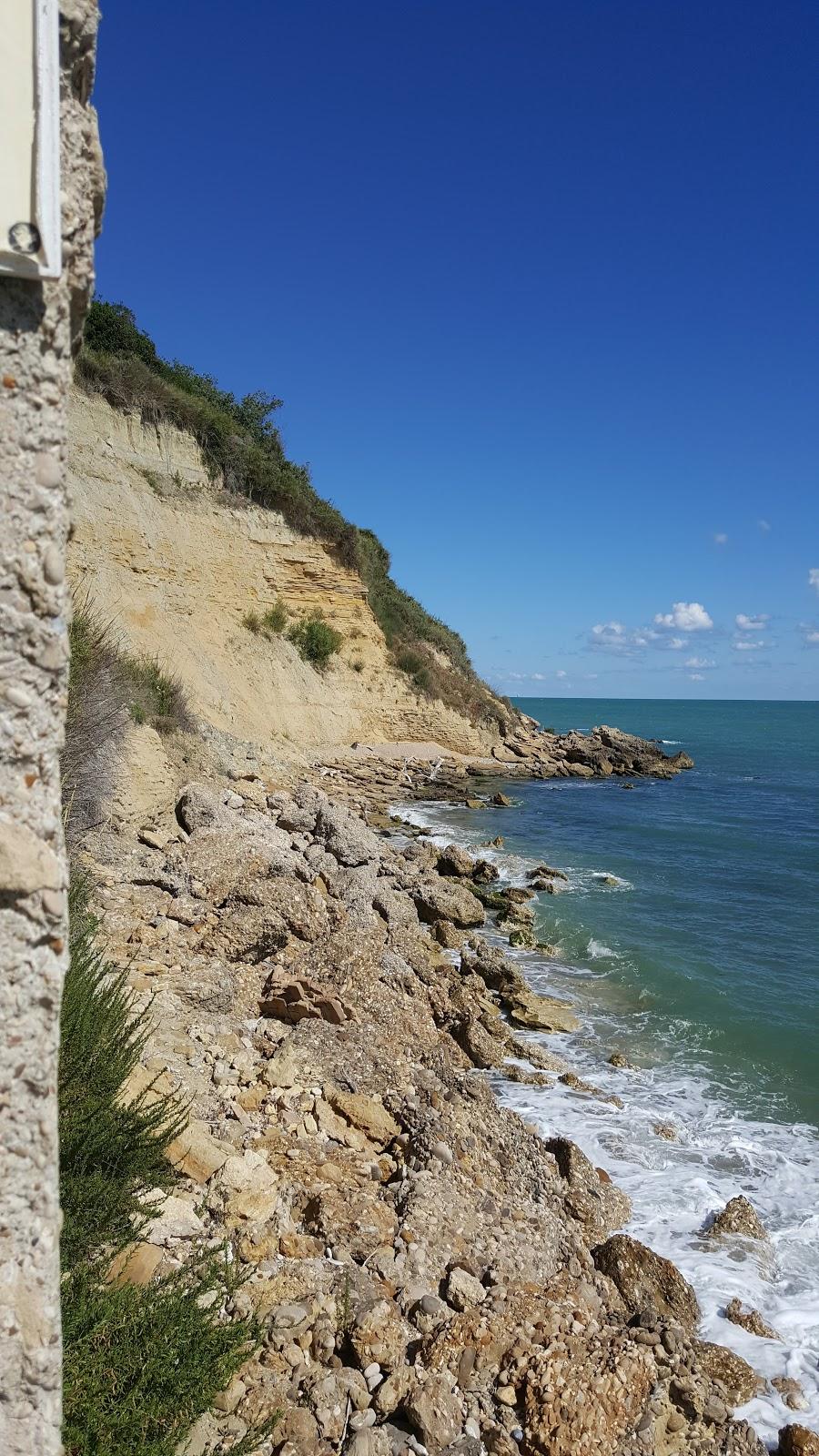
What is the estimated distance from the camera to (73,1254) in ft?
11.4

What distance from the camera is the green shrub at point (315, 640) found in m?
26.1

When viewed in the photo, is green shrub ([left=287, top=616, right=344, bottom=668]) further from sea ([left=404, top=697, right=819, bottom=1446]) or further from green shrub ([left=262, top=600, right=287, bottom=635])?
sea ([left=404, top=697, right=819, bottom=1446])

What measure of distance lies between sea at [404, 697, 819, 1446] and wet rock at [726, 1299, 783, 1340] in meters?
0.06

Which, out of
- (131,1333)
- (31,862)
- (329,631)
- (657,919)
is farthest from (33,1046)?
(329,631)

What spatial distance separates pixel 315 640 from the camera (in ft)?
86.4

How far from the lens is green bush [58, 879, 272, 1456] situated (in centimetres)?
293

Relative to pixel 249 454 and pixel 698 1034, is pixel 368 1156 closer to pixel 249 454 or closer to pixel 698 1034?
pixel 698 1034

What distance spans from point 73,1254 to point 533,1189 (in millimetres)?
3860

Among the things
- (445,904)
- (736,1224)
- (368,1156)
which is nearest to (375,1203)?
(368,1156)

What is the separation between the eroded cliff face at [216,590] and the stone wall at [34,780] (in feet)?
48.6

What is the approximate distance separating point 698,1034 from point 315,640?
18645mm

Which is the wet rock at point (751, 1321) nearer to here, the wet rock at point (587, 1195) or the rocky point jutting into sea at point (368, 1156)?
the rocky point jutting into sea at point (368, 1156)

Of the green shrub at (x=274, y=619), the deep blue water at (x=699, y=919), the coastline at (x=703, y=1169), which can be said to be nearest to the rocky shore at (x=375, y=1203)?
the coastline at (x=703, y=1169)

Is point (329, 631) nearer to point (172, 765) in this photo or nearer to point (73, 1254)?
point (172, 765)
